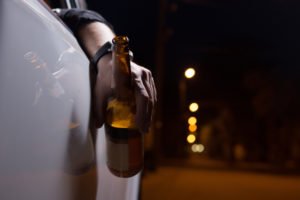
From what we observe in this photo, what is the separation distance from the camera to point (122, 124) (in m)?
1.34

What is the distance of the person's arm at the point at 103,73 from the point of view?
52.4 inches

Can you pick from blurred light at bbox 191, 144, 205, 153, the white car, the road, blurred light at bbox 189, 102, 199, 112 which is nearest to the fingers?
the white car

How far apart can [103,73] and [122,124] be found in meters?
0.15

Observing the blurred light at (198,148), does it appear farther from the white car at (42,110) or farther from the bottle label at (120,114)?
the white car at (42,110)

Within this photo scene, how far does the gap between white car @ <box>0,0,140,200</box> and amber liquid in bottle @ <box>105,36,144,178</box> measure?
60 millimetres

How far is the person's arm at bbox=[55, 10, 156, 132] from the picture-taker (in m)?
1.33

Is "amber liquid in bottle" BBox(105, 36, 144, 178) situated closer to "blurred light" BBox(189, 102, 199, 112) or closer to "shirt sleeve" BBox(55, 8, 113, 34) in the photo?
"shirt sleeve" BBox(55, 8, 113, 34)

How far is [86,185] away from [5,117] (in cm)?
53

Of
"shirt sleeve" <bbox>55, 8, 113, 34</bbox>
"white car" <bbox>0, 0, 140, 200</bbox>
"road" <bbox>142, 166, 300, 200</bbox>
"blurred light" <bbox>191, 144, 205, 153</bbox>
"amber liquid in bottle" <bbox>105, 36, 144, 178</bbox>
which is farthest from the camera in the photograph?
"blurred light" <bbox>191, 144, 205, 153</bbox>

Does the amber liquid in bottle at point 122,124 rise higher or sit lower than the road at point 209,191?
higher

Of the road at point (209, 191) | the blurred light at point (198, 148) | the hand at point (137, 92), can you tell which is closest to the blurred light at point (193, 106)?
the blurred light at point (198, 148)

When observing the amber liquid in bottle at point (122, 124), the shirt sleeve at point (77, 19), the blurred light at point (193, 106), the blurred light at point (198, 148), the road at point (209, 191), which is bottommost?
the blurred light at point (198, 148)

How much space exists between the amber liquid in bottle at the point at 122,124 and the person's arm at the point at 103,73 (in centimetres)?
2

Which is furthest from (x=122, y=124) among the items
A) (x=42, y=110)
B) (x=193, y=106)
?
(x=193, y=106)
